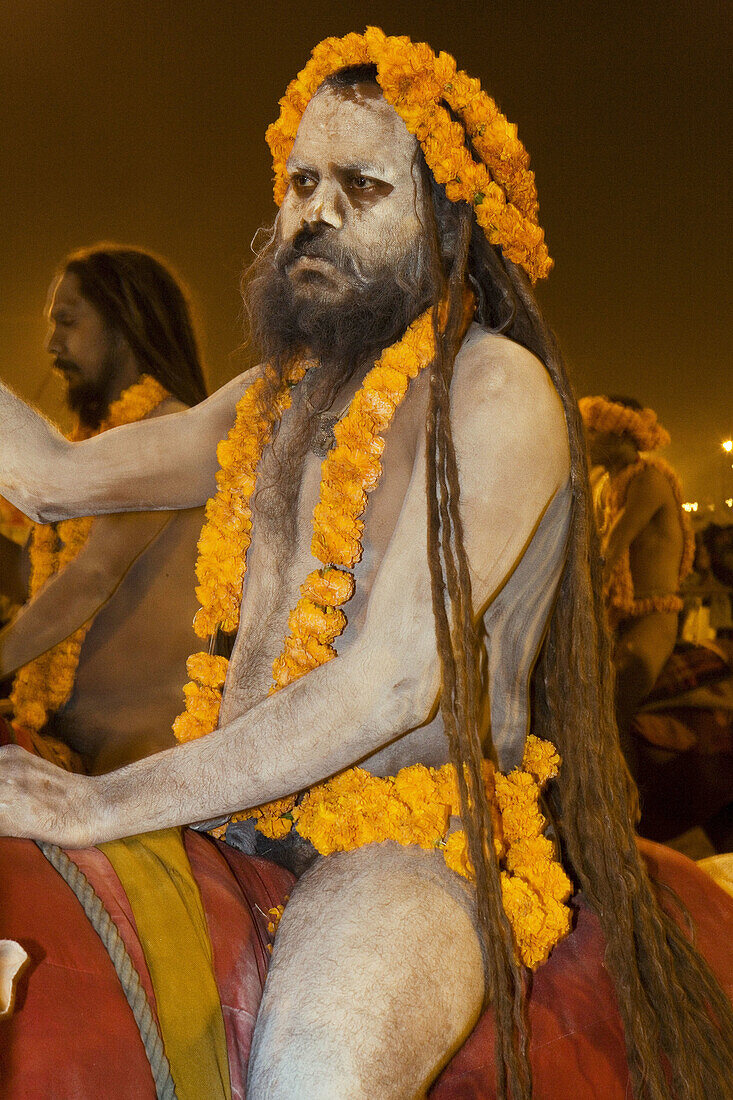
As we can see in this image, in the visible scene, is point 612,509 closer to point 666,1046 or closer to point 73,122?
point 666,1046

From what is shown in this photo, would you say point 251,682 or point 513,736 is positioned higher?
point 251,682

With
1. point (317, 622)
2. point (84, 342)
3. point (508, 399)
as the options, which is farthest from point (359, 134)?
point (84, 342)

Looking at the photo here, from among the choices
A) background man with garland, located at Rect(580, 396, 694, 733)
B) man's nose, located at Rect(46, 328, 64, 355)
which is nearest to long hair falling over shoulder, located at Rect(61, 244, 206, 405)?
man's nose, located at Rect(46, 328, 64, 355)

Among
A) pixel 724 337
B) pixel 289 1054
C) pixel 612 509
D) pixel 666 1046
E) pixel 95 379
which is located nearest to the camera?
pixel 289 1054

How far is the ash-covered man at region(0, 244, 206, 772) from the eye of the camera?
110 inches

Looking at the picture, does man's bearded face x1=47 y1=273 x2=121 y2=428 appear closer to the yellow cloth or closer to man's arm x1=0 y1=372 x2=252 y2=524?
man's arm x1=0 y1=372 x2=252 y2=524

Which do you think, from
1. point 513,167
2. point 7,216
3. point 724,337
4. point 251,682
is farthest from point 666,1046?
point 724,337

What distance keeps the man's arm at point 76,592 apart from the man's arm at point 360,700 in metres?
1.53

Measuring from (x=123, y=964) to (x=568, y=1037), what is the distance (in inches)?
23.4

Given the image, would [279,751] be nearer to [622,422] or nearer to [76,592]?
[76,592]

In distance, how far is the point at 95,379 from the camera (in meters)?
3.17

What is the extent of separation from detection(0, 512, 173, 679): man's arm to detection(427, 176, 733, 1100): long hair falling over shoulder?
4.68 ft

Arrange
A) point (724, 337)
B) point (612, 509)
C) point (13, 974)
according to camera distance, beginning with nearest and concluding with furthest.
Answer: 1. point (13, 974)
2. point (612, 509)
3. point (724, 337)

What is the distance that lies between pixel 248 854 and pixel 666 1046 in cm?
63
